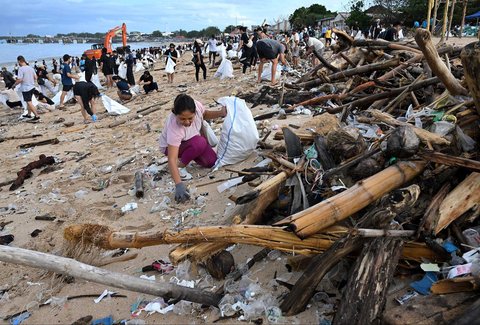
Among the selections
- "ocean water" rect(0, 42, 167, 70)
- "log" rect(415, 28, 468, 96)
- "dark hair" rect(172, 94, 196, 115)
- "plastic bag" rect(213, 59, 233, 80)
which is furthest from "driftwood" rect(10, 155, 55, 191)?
"ocean water" rect(0, 42, 167, 70)

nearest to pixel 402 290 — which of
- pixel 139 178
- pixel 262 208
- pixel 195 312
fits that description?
pixel 262 208

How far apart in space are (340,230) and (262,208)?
0.74 meters

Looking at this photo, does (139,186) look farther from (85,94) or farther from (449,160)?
(85,94)

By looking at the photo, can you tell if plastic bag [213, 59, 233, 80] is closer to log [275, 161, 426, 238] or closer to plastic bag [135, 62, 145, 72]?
log [275, 161, 426, 238]

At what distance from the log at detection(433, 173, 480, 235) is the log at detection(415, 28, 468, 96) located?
120 cm

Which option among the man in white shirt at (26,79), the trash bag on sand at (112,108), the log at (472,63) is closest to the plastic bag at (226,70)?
the trash bag on sand at (112,108)

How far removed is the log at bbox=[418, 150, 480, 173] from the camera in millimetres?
2213

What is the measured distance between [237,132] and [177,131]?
2.60 ft

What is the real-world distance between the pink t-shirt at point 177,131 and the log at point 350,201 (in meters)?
2.14

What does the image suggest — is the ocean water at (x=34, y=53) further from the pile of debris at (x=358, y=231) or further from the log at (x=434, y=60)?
the log at (x=434, y=60)

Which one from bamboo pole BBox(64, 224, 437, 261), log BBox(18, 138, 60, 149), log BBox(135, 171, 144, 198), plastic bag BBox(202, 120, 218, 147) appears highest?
plastic bag BBox(202, 120, 218, 147)

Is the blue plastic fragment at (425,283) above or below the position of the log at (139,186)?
above

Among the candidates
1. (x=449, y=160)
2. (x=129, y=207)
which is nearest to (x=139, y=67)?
(x=129, y=207)

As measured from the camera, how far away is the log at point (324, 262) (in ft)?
6.66
